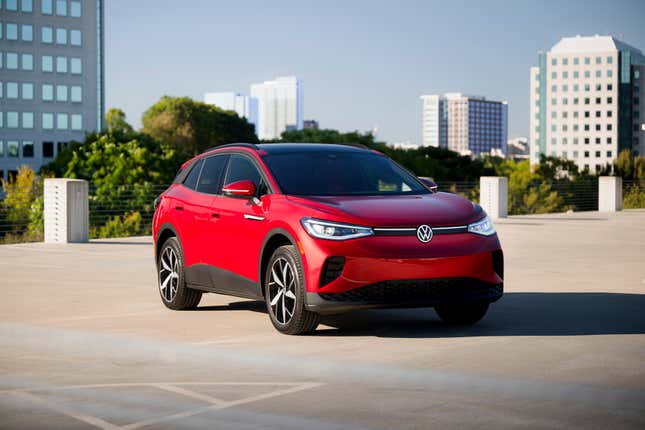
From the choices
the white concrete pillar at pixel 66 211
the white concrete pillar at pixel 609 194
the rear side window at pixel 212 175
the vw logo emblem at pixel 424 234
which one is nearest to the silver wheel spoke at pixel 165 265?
the rear side window at pixel 212 175

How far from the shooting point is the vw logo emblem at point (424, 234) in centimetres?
888

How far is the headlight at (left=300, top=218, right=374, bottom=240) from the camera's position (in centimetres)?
880

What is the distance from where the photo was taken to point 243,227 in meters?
9.95

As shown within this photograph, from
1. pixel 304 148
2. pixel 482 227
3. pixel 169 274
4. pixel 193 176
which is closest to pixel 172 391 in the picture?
pixel 482 227

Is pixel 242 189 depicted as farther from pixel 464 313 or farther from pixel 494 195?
pixel 494 195

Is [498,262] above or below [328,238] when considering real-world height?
below

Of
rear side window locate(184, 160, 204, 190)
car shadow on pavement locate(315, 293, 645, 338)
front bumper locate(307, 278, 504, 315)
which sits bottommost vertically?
car shadow on pavement locate(315, 293, 645, 338)

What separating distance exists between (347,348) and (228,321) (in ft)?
7.26

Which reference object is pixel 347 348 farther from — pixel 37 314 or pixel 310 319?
pixel 37 314

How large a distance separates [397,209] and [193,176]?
3.19 meters

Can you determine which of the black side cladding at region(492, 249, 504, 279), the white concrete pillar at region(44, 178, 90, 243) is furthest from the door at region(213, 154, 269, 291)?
the white concrete pillar at region(44, 178, 90, 243)

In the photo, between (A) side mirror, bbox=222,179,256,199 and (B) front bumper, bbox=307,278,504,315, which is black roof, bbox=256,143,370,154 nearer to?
(A) side mirror, bbox=222,179,256,199

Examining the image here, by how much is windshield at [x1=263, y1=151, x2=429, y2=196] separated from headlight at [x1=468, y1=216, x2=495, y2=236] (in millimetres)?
862

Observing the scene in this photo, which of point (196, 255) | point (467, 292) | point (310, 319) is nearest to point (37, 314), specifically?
point (196, 255)
